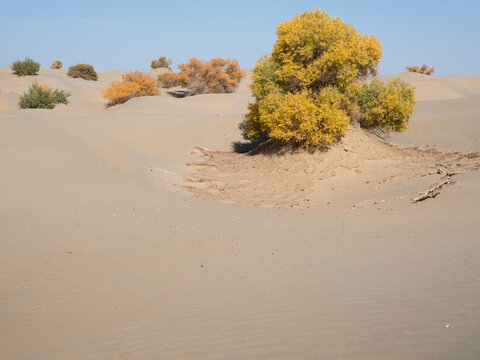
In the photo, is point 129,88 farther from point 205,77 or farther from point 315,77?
point 315,77

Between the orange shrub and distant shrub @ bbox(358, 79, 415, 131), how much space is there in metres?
26.9

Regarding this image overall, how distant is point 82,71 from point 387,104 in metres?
54.8

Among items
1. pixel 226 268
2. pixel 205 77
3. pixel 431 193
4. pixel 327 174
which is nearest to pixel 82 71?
pixel 205 77

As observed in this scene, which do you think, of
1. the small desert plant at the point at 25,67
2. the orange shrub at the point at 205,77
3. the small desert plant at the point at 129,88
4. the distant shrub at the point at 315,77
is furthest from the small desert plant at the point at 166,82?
the distant shrub at the point at 315,77

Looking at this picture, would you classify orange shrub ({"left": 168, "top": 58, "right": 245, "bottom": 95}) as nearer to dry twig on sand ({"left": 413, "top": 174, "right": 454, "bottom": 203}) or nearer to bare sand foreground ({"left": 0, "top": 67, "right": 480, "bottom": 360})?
bare sand foreground ({"left": 0, "top": 67, "right": 480, "bottom": 360})

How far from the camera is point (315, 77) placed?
56.2 ft

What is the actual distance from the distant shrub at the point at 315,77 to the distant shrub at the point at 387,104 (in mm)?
1654

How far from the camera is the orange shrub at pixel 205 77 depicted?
44.2m

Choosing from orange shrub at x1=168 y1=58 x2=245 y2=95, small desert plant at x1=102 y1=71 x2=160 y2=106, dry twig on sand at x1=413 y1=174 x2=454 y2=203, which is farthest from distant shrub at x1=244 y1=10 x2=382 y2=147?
orange shrub at x1=168 y1=58 x2=245 y2=95

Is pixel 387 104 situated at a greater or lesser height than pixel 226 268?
greater

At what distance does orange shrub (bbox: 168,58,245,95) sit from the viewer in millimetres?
44188

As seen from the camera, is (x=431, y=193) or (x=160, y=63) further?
(x=160, y=63)

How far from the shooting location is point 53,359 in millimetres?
3684

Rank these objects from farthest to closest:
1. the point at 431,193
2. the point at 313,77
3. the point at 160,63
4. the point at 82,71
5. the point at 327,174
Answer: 1. the point at 160,63
2. the point at 82,71
3. the point at 313,77
4. the point at 327,174
5. the point at 431,193
